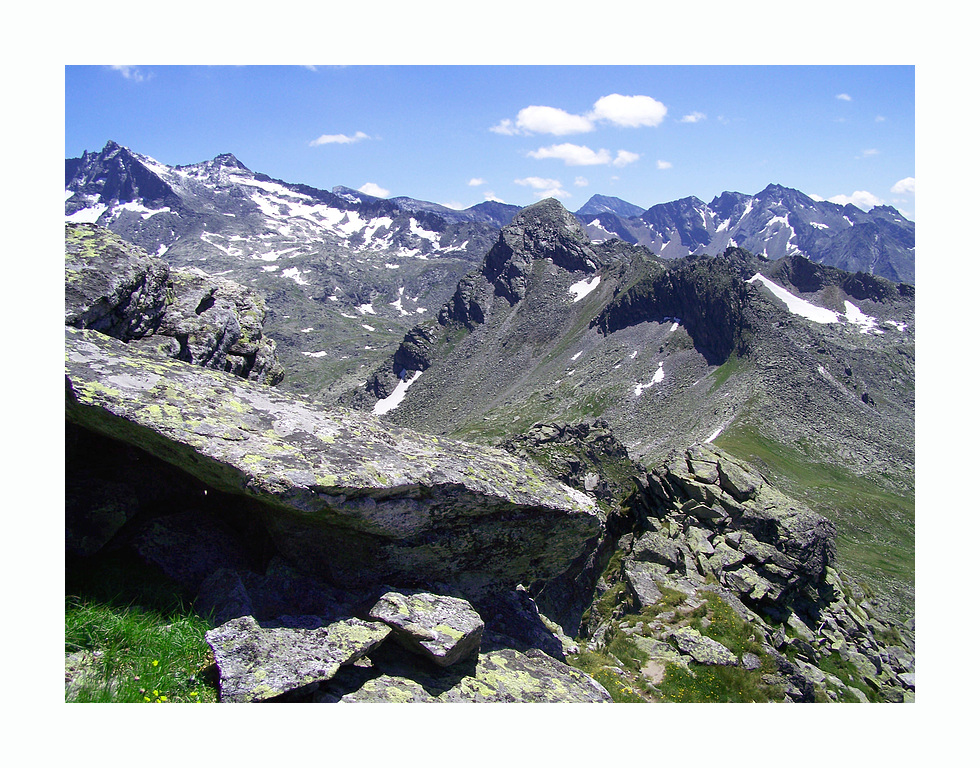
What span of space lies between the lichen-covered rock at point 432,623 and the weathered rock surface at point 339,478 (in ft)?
3.64

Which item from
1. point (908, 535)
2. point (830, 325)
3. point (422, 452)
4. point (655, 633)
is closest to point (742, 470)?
point (655, 633)

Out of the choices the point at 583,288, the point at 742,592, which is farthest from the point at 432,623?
the point at 583,288

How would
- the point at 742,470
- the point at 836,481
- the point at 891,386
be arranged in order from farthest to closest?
the point at 891,386, the point at 836,481, the point at 742,470

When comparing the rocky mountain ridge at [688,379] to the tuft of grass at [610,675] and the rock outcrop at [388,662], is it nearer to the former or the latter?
the tuft of grass at [610,675]

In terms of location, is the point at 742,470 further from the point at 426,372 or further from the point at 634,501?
the point at 426,372

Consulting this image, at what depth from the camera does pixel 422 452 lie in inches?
463

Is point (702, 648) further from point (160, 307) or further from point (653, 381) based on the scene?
point (653, 381)

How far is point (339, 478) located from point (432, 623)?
3.14m

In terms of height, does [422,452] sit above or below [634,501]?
above

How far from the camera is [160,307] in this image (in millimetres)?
15000

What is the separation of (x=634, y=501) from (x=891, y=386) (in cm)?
12932

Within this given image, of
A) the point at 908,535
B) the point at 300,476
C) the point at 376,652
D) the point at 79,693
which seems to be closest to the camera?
the point at 79,693

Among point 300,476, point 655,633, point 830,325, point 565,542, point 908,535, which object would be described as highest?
point 830,325

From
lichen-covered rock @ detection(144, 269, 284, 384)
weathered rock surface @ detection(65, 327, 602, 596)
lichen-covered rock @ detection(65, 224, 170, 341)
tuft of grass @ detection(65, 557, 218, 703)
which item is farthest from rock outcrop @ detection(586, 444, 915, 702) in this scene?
lichen-covered rock @ detection(65, 224, 170, 341)
